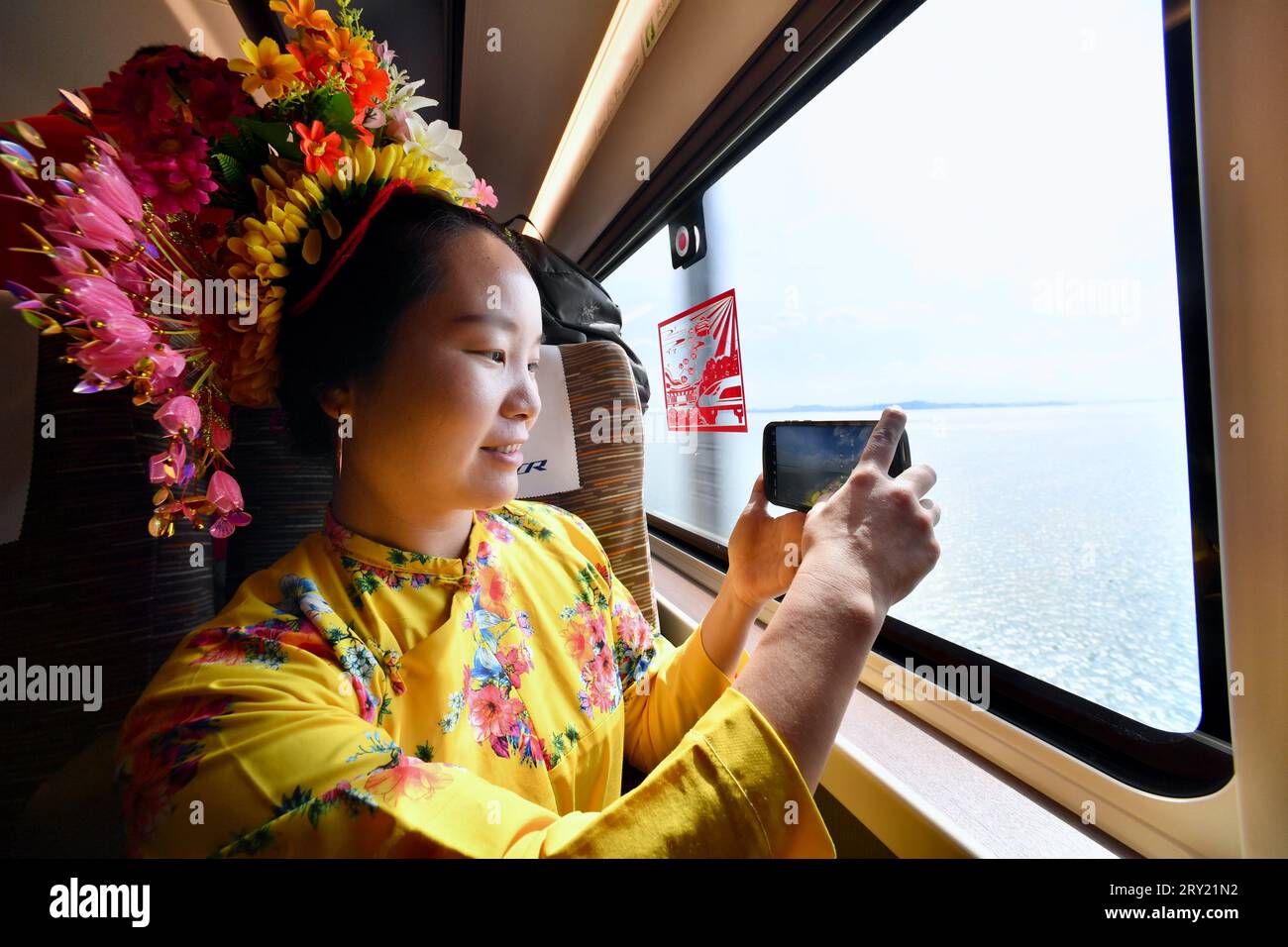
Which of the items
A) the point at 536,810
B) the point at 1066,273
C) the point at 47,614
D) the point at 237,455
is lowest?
the point at 536,810

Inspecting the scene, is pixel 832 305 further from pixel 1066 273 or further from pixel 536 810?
pixel 536 810

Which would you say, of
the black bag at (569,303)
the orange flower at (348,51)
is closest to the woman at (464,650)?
the orange flower at (348,51)

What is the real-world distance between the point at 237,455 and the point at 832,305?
1301 mm

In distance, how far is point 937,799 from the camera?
774mm

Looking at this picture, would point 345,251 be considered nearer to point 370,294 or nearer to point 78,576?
point 370,294

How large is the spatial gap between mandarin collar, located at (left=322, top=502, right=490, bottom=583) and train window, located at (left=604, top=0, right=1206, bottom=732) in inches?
34.6

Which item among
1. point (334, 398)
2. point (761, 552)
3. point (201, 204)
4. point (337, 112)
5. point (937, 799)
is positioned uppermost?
point (337, 112)

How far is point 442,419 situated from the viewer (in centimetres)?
61

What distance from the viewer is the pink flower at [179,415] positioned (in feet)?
2.22

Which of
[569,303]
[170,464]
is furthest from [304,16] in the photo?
[569,303]

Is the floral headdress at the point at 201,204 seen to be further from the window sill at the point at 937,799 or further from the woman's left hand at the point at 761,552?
the window sill at the point at 937,799

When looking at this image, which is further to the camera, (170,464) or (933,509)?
(170,464)

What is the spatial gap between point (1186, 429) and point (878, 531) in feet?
1.57
